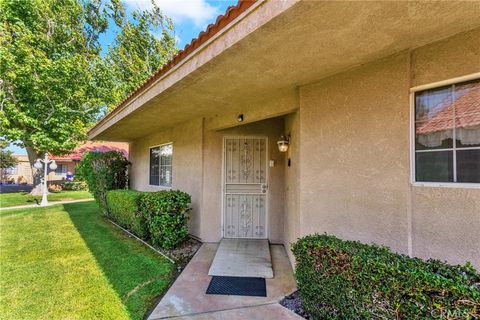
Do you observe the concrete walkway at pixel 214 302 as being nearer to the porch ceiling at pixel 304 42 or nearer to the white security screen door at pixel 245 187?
the white security screen door at pixel 245 187

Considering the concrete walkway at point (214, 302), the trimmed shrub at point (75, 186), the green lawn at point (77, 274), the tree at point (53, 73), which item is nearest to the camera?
the concrete walkway at point (214, 302)

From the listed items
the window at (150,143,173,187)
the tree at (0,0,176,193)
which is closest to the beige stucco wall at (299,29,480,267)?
the window at (150,143,173,187)

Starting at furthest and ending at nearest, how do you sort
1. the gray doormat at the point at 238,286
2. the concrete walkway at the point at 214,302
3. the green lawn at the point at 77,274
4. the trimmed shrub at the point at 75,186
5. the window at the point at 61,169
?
the window at the point at 61,169 → the trimmed shrub at the point at 75,186 → the gray doormat at the point at 238,286 → the green lawn at the point at 77,274 → the concrete walkway at the point at 214,302

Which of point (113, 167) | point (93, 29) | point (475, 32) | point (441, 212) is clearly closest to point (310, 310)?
point (441, 212)

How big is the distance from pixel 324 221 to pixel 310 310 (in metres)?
1.22

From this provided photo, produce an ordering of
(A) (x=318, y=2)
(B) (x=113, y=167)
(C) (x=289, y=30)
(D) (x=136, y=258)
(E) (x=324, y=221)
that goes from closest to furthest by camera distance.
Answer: (A) (x=318, y=2) → (C) (x=289, y=30) → (E) (x=324, y=221) → (D) (x=136, y=258) → (B) (x=113, y=167)

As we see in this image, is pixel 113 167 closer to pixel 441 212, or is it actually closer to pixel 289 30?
pixel 289 30

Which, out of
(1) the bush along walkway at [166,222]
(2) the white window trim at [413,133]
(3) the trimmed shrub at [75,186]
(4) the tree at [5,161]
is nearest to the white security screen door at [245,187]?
(1) the bush along walkway at [166,222]

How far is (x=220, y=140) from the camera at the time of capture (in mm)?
6852

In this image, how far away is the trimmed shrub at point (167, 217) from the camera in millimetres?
5828

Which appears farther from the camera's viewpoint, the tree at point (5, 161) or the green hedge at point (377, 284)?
the tree at point (5, 161)

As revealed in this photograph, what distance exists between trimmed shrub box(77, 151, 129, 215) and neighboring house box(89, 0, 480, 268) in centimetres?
618

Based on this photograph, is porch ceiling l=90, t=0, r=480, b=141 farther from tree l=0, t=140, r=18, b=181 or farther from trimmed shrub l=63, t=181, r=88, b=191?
tree l=0, t=140, r=18, b=181

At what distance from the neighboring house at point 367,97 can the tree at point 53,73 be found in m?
14.3
